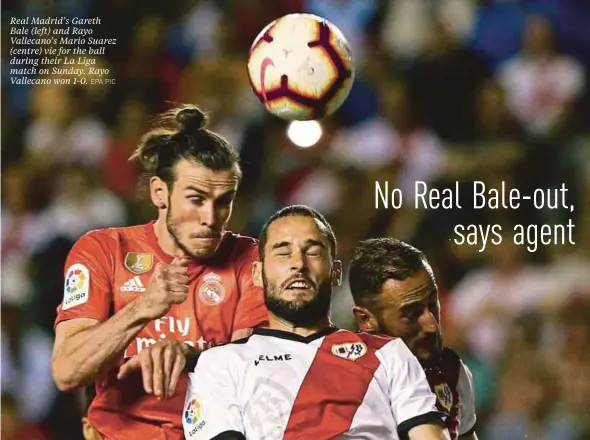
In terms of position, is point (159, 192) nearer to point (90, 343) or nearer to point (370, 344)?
point (90, 343)

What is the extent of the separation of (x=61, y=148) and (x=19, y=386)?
1318mm

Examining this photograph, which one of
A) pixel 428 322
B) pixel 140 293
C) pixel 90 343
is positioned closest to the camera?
pixel 90 343

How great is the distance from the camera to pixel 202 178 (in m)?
3.80

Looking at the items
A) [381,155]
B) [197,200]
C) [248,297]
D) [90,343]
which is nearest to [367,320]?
[248,297]

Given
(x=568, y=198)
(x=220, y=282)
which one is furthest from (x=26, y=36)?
(x=568, y=198)

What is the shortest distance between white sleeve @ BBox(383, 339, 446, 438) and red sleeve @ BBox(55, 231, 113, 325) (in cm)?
111

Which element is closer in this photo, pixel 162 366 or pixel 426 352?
pixel 162 366

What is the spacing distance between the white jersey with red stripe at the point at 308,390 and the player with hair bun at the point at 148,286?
285 mm

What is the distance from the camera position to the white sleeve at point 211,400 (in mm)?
3115

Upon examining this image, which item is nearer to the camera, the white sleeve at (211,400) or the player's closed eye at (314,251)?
the white sleeve at (211,400)

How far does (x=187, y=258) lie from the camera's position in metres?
3.80

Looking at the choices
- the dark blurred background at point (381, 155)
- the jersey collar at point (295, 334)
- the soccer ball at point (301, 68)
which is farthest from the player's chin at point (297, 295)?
the dark blurred background at point (381, 155)

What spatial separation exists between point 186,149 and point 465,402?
1.41 meters

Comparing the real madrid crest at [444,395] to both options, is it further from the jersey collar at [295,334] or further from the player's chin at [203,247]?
the player's chin at [203,247]
